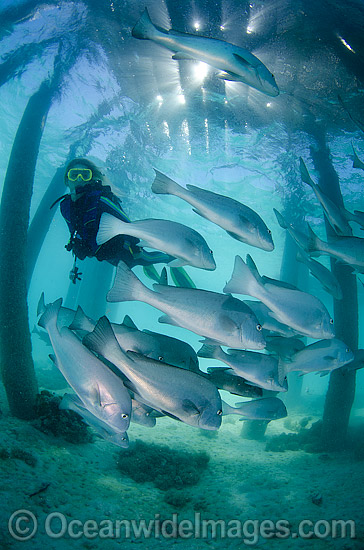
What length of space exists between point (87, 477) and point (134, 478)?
A: 1.10 meters

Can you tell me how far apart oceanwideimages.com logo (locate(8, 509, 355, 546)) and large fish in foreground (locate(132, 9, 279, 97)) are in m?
5.78

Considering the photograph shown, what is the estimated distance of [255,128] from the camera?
12.4 metres

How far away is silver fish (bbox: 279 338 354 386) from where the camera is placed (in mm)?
3354

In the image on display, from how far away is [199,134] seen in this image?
13.7 metres

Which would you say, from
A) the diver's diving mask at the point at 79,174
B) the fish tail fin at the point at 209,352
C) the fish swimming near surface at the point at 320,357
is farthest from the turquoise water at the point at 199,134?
the fish tail fin at the point at 209,352

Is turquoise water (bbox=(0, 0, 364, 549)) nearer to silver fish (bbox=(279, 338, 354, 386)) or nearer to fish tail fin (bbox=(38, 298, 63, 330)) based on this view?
silver fish (bbox=(279, 338, 354, 386))

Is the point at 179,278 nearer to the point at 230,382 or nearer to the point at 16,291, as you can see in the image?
the point at 230,382

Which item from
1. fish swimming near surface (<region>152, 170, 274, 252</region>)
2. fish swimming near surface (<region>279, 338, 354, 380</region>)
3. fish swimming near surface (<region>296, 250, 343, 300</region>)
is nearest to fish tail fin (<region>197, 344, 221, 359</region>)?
fish swimming near surface (<region>279, 338, 354, 380</region>)

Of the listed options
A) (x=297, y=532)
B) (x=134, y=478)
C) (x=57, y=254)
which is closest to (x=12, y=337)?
(x=134, y=478)

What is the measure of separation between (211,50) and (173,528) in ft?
21.4

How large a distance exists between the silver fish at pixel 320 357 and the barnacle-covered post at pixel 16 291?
20.4 feet

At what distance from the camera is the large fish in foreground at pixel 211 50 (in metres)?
Result: 2.77

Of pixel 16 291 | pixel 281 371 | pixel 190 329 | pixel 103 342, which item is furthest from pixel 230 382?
pixel 16 291

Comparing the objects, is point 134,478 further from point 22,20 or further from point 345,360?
point 22,20
